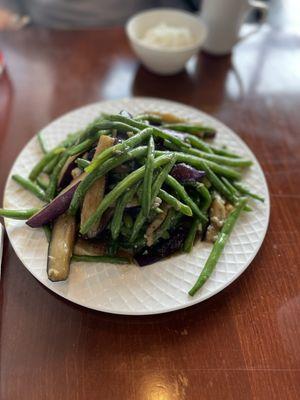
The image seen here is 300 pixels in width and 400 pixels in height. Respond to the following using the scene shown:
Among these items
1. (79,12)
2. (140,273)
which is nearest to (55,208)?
(140,273)

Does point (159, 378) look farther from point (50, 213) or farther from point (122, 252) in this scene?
point (50, 213)

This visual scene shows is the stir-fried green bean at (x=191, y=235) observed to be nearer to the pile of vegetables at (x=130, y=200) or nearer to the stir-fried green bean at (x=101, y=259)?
the pile of vegetables at (x=130, y=200)

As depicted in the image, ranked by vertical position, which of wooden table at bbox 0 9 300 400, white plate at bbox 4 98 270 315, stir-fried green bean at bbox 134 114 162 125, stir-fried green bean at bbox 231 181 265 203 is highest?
stir-fried green bean at bbox 134 114 162 125

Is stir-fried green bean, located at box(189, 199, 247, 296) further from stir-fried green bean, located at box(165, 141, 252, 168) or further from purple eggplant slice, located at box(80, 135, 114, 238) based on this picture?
purple eggplant slice, located at box(80, 135, 114, 238)

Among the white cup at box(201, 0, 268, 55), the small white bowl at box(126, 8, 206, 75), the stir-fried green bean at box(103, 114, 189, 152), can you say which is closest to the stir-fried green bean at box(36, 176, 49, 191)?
the stir-fried green bean at box(103, 114, 189, 152)

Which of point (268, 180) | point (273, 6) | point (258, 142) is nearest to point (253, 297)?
point (268, 180)

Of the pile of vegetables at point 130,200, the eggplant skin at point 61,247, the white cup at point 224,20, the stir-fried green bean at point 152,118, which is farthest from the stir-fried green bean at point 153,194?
the white cup at point 224,20

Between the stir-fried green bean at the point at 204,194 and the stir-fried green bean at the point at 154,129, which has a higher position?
the stir-fried green bean at the point at 154,129

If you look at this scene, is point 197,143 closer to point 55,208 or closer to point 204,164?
point 204,164
